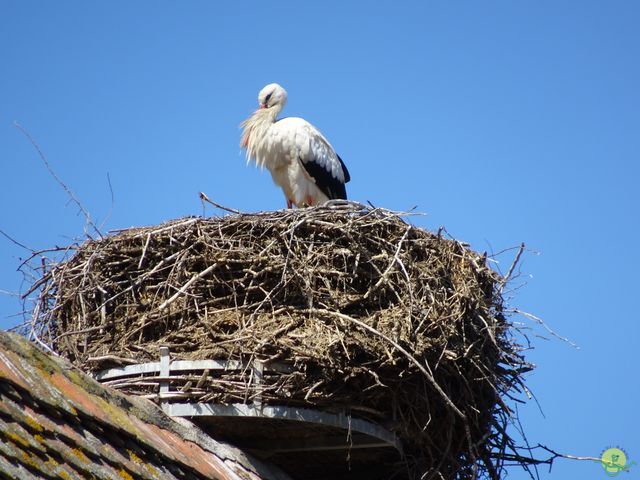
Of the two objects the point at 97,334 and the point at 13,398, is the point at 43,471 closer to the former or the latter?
the point at 13,398

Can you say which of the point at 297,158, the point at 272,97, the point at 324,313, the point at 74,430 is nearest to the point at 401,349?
the point at 324,313

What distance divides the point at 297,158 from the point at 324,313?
461 centimetres

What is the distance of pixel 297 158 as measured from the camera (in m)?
11.2

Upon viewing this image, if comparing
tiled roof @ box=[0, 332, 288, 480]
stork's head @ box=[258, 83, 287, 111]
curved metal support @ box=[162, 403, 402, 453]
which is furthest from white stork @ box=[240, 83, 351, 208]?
tiled roof @ box=[0, 332, 288, 480]

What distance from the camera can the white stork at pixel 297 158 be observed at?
1123 centimetres

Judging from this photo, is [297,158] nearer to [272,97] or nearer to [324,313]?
[272,97]

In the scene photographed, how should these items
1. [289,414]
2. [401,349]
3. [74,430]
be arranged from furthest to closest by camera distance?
1. [401,349]
2. [289,414]
3. [74,430]

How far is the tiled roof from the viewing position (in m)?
3.45

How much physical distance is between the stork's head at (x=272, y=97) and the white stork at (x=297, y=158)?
18.8 inches

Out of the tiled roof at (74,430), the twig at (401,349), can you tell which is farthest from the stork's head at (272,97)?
the tiled roof at (74,430)

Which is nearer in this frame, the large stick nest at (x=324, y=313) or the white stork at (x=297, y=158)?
the large stick nest at (x=324, y=313)

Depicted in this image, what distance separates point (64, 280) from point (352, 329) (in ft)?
6.93

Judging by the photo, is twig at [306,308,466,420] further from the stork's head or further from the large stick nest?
the stork's head

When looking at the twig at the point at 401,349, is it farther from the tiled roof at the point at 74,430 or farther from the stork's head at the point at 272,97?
the stork's head at the point at 272,97
